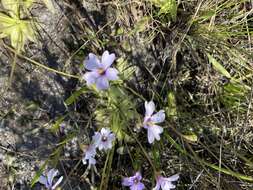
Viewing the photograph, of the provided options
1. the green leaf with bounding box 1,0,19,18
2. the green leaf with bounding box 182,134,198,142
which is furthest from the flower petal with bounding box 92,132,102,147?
the green leaf with bounding box 1,0,19,18

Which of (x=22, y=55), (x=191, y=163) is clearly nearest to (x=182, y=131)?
(x=191, y=163)

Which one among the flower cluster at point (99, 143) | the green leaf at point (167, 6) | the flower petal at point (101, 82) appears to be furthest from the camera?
the green leaf at point (167, 6)

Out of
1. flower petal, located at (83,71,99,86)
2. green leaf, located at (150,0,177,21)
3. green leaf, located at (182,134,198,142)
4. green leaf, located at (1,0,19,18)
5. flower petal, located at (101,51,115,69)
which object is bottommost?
green leaf, located at (182,134,198,142)

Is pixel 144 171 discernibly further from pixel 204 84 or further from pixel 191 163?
pixel 204 84

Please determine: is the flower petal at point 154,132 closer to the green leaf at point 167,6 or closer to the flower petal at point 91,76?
the flower petal at point 91,76

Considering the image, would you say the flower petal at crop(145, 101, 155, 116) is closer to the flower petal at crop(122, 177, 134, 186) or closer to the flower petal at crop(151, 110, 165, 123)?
the flower petal at crop(151, 110, 165, 123)

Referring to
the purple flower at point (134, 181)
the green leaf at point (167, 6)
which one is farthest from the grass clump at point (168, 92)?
the purple flower at point (134, 181)

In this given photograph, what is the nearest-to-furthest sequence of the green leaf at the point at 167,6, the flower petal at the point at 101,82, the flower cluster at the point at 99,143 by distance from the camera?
the flower petal at the point at 101,82, the flower cluster at the point at 99,143, the green leaf at the point at 167,6

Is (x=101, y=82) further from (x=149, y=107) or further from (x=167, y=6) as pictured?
(x=167, y=6)
